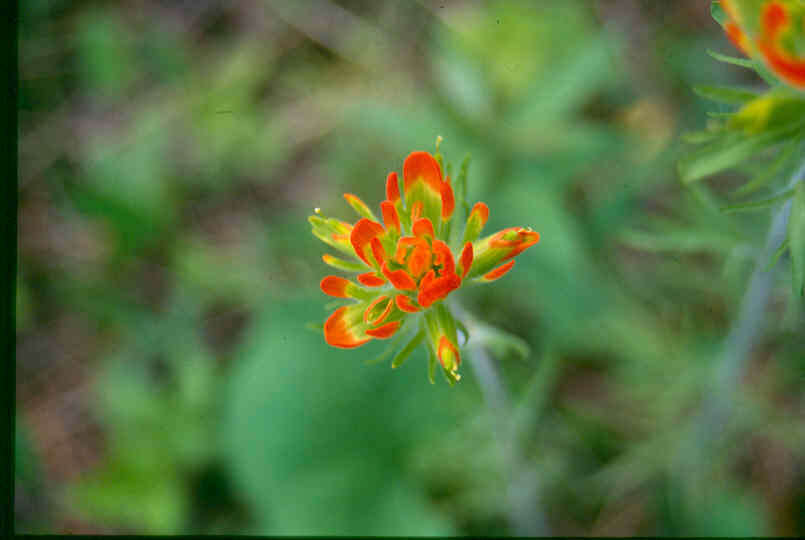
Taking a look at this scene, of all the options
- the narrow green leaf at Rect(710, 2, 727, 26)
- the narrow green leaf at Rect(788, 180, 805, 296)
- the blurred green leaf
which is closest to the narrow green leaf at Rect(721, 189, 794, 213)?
the narrow green leaf at Rect(788, 180, 805, 296)

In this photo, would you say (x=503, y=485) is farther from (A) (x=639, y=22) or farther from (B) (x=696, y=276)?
(A) (x=639, y=22)

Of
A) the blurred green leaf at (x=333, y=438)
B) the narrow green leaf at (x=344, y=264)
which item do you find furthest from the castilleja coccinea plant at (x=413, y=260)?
the blurred green leaf at (x=333, y=438)

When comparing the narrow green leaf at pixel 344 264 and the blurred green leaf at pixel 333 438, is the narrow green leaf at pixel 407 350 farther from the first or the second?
the blurred green leaf at pixel 333 438

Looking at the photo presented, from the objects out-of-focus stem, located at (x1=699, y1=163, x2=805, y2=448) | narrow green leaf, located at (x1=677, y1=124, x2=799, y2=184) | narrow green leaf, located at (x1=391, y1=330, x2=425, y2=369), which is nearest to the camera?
narrow green leaf, located at (x1=677, y1=124, x2=799, y2=184)

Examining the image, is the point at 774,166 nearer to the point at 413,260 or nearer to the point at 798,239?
the point at 798,239

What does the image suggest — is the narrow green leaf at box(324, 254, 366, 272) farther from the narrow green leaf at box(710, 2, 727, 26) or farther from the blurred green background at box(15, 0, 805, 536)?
the narrow green leaf at box(710, 2, 727, 26)

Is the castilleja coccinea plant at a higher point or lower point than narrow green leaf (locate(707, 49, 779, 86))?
lower
